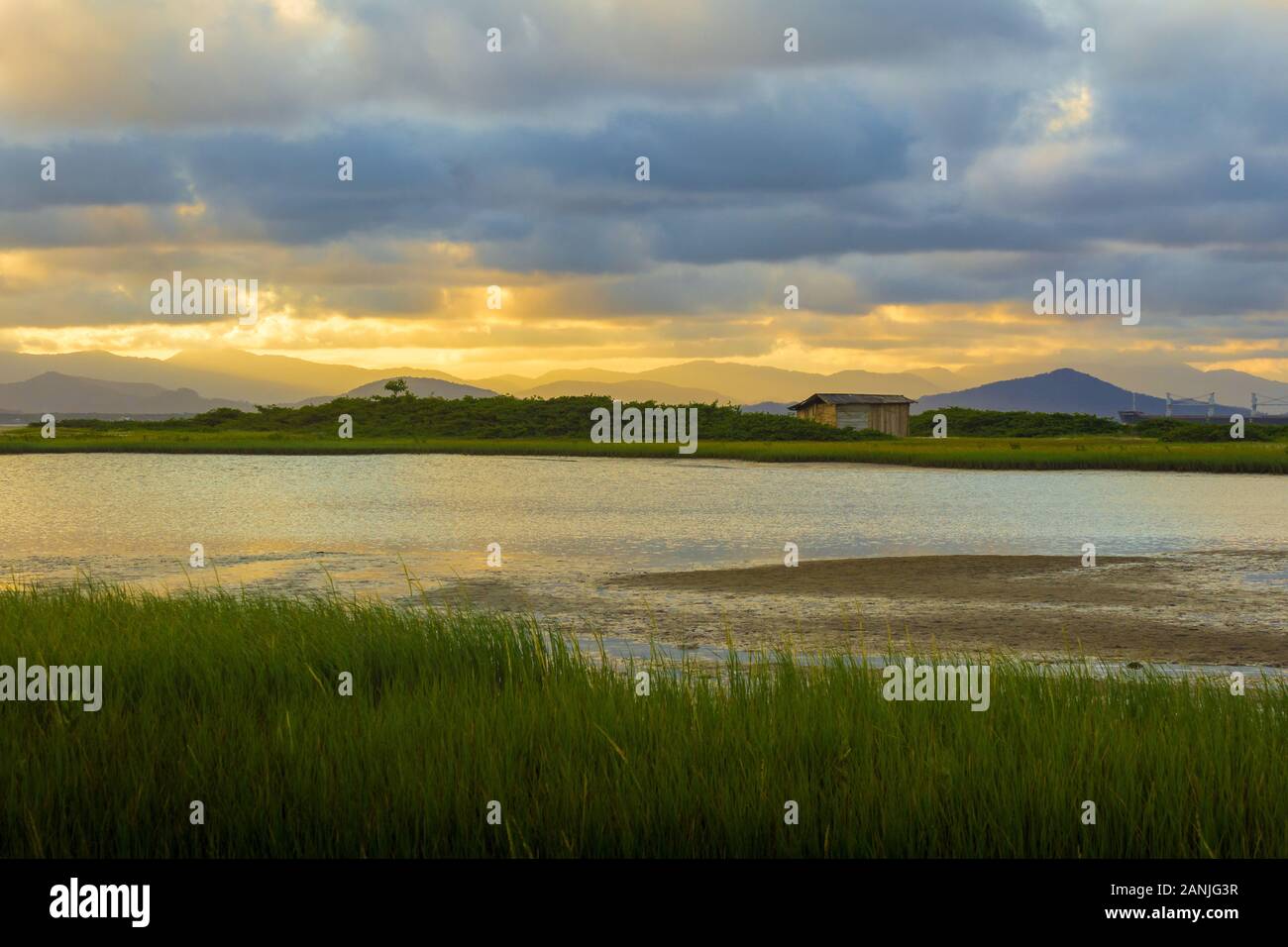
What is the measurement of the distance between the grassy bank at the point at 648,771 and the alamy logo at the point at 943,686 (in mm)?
196

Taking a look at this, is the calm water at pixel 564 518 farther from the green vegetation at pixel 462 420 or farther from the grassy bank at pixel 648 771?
the green vegetation at pixel 462 420

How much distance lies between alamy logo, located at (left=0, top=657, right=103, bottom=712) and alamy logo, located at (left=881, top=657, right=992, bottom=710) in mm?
7020

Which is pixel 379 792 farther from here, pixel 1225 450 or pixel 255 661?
pixel 1225 450

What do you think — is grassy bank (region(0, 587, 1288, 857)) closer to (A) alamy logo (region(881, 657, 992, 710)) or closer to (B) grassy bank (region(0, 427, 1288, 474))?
(A) alamy logo (region(881, 657, 992, 710))

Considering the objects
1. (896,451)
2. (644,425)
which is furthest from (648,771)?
(644,425)

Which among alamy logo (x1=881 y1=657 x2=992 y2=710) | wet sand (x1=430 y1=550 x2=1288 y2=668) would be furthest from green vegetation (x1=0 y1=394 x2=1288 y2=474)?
alamy logo (x1=881 y1=657 x2=992 y2=710)

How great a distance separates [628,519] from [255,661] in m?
28.3

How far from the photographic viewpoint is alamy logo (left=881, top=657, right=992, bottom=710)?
1076 centimetres

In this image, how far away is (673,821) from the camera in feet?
25.9

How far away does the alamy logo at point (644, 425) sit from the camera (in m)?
122

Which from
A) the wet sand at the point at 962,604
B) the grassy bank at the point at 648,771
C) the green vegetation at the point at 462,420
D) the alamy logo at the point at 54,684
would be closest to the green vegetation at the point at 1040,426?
the green vegetation at the point at 462,420

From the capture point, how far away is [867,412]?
126 meters

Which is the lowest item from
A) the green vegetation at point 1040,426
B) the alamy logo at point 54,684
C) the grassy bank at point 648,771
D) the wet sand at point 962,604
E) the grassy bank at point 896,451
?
the wet sand at point 962,604
